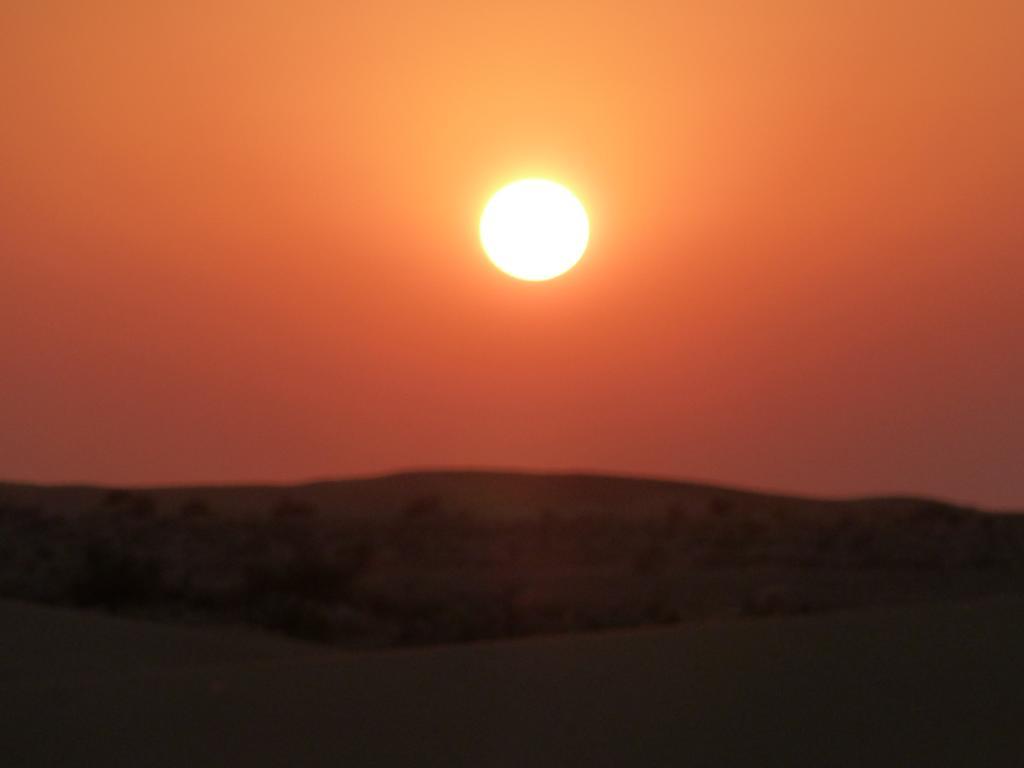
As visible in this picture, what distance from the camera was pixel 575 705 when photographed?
12.3 metres

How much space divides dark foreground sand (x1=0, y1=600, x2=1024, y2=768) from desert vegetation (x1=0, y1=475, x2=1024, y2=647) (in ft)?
26.2

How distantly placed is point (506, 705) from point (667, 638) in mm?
2833

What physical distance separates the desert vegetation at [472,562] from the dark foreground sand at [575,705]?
7976 mm

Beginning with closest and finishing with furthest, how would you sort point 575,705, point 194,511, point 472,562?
point 575,705 → point 472,562 → point 194,511

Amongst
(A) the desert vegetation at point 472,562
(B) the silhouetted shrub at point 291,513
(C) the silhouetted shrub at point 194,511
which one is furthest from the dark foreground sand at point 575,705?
(C) the silhouetted shrub at point 194,511

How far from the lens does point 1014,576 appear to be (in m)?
34.6

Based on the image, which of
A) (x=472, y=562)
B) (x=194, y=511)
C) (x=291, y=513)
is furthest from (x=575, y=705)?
(x=194, y=511)

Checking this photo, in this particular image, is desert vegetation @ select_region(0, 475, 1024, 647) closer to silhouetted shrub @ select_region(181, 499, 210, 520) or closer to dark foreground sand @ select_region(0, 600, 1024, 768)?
silhouetted shrub @ select_region(181, 499, 210, 520)

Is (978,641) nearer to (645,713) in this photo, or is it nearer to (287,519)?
(645,713)

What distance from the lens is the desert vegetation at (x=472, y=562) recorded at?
2431 centimetres

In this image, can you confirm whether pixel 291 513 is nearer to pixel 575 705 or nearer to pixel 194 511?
pixel 194 511

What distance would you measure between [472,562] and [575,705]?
21.7 meters

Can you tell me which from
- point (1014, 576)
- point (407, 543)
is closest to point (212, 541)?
point (407, 543)

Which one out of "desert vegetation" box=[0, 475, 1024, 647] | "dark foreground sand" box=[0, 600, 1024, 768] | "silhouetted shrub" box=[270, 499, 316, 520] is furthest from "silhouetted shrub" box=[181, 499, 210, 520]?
"dark foreground sand" box=[0, 600, 1024, 768]
